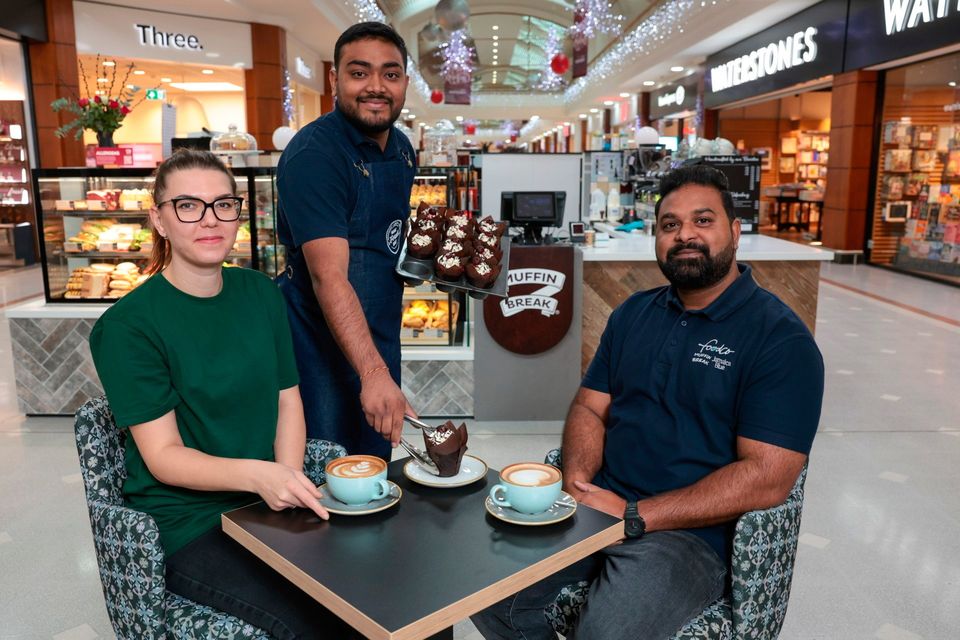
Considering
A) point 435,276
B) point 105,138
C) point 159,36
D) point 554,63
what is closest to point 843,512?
point 435,276

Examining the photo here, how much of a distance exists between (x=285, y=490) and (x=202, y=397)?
0.32 meters

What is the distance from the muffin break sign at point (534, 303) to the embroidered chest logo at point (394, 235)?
1.80 metres

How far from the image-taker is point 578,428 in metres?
2.00

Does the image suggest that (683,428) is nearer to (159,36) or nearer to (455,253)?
(455,253)

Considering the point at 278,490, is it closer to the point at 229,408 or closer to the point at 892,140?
the point at 229,408

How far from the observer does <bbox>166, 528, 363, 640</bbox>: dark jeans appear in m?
1.48

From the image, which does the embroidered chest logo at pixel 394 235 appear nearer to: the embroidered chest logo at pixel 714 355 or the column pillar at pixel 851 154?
the embroidered chest logo at pixel 714 355

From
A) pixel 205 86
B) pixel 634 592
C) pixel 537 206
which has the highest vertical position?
pixel 205 86

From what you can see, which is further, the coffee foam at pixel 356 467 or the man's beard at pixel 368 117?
the man's beard at pixel 368 117

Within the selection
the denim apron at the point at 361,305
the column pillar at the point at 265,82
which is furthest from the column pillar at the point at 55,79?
the denim apron at the point at 361,305

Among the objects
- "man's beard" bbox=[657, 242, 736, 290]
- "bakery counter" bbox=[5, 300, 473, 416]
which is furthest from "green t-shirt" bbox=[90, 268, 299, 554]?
"bakery counter" bbox=[5, 300, 473, 416]

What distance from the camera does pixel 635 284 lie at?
448cm

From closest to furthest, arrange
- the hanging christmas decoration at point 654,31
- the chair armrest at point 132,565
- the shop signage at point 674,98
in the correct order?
the chair armrest at point 132,565
the hanging christmas decoration at point 654,31
the shop signage at point 674,98

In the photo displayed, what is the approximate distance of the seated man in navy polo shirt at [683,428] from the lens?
1599 millimetres
